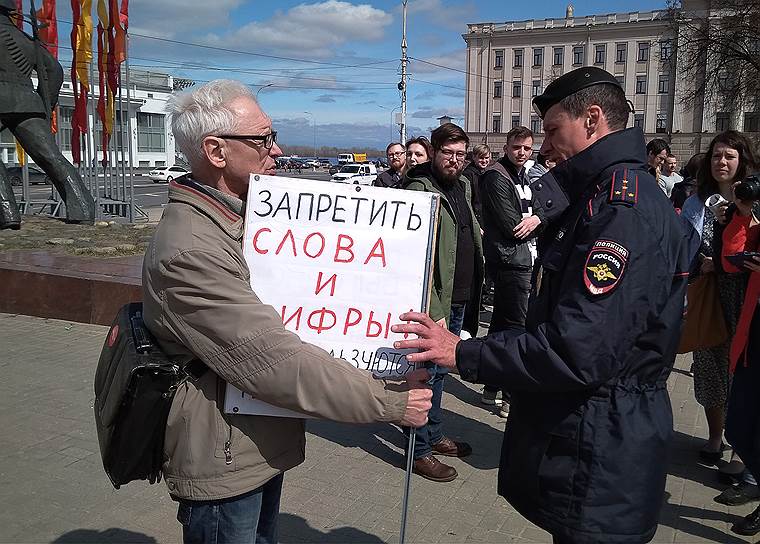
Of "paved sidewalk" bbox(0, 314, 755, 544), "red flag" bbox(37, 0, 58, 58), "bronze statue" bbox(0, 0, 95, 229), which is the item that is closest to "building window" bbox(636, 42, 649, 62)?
"red flag" bbox(37, 0, 58, 58)

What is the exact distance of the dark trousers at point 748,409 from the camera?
3.50 meters

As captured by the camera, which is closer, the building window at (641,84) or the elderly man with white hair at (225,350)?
the elderly man with white hair at (225,350)

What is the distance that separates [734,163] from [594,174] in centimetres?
278

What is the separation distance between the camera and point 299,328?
2.18 m

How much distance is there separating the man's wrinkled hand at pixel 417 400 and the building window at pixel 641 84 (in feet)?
284

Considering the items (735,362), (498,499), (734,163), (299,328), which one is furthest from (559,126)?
(734,163)

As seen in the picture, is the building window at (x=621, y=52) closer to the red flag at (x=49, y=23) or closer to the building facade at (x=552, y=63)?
the building facade at (x=552, y=63)

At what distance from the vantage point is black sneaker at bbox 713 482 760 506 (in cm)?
387

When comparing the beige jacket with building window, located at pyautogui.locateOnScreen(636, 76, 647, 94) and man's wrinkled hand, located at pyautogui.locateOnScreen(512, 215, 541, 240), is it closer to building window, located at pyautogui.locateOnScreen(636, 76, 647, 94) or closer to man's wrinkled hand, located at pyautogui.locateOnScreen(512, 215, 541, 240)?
man's wrinkled hand, located at pyautogui.locateOnScreen(512, 215, 541, 240)

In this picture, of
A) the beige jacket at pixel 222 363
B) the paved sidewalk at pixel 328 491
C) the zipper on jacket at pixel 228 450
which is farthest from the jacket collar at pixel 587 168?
the paved sidewalk at pixel 328 491

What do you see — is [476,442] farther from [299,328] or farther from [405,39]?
[405,39]

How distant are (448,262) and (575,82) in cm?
199

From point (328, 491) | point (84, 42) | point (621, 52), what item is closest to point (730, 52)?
point (84, 42)

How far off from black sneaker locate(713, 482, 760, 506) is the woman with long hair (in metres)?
0.55
